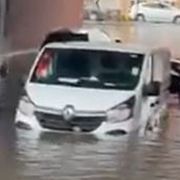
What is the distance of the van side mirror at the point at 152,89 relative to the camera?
15744 mm

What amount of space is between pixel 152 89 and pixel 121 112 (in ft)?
3.29

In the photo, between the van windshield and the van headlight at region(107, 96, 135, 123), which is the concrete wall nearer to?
the van windshield

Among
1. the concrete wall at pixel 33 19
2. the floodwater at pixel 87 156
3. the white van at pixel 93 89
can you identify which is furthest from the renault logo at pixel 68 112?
the concrete wall at pixel 33 19

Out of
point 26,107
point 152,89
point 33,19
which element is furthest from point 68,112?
point 33,19

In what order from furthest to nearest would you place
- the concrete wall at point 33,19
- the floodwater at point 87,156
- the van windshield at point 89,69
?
the concrete wall at point 33,19 → the van windshield at point 89,69 → the floodwater at point 87,156

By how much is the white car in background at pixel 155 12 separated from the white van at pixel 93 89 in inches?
962

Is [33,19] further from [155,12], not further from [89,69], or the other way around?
[155,12]

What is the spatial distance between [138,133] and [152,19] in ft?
90.0

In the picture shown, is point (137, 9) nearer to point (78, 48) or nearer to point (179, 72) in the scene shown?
point (179, 72)

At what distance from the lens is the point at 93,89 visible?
606 inches

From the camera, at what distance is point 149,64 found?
16.2 metres

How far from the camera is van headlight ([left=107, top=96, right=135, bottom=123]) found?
15.0 m

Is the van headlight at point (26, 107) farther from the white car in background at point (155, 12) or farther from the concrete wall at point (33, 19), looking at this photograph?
the white car in background at point (155, 12)

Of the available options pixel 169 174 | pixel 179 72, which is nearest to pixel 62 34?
pixel 179 72
